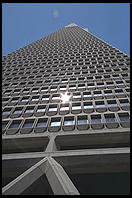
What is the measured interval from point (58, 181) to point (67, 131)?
7.38 metres

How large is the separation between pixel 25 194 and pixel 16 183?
84 cm

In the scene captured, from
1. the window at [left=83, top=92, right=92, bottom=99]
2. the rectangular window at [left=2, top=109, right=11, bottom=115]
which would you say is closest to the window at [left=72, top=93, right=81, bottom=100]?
the window at [left=83, top=92, right=92, bottom=99]

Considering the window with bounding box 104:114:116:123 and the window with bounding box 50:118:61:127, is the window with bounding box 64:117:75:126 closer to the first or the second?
the window with bounding box 50:118:61:127

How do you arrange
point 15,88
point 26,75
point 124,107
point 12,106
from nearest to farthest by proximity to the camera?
point 124,107 < point 12,106 < point 15,88 < point 26,75

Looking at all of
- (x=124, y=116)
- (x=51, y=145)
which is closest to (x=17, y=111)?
(x=51, y=145)

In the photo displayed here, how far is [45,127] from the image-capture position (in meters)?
18.8

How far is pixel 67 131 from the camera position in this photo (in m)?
17.9

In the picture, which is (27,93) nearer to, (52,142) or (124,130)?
(52,142)

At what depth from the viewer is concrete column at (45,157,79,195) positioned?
991 centimetres

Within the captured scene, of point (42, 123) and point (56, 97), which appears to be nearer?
point (42, 123)

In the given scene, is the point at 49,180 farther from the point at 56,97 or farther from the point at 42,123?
the point at 56,97

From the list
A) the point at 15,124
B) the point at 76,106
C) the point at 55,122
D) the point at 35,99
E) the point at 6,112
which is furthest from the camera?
the point at 35,99

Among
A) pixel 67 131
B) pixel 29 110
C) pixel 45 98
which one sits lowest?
pixel 67 131

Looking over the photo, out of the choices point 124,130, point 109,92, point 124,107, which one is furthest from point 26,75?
point 124,130
